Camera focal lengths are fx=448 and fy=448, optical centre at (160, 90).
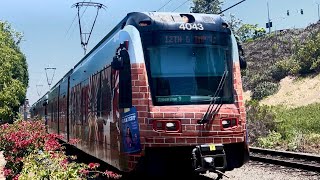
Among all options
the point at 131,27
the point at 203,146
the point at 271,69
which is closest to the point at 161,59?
Answer: the point at 131,27

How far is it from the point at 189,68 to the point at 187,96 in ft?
1.83

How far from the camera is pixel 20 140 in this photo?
10516 millimetres

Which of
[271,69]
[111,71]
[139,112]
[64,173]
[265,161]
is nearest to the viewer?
[64,173]

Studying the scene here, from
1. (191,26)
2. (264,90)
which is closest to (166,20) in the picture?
(191,26)

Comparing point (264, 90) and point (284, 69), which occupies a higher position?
point (284, 69)

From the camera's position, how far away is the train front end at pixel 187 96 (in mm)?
8398

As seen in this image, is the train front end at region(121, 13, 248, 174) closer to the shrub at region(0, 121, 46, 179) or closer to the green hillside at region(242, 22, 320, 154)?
the shrub at region(0, 121, 46, 179)

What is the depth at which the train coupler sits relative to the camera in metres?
8.27

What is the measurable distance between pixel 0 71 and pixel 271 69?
43260mm

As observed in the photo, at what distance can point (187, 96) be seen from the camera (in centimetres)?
871

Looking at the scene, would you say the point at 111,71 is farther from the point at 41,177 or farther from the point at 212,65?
the point at 41,177

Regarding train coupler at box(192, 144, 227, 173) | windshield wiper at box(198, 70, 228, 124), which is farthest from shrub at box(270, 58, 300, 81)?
train coupler at box(192, 144, 227, 173)

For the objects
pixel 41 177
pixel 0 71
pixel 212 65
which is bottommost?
pixel 41 177

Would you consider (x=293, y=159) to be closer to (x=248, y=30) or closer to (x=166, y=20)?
(x=166, y=20)
